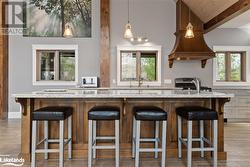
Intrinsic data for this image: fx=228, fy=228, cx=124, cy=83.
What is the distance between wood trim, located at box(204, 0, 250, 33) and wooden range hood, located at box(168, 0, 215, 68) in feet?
0.88

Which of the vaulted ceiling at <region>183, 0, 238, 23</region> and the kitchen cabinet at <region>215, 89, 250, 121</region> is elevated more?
the vaulted ceiling at <region>183, 0, 238, 23</region>

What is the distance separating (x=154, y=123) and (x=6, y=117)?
5.08m

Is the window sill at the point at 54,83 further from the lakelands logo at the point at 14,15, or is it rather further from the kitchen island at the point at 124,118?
the kitchen island at the point at 124,118

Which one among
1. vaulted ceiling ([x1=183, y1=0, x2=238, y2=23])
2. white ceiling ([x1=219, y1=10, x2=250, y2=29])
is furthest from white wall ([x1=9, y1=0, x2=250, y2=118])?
vaulted ceiling ([x1=183, y1=0, x2=238, y2=23])

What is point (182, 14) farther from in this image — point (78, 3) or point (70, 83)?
point (70, 83)

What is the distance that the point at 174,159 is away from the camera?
10.7 ft

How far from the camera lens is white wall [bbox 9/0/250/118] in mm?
6574

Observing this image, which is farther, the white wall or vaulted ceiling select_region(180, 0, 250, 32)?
the white wall

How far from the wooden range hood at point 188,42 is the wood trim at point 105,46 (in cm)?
179

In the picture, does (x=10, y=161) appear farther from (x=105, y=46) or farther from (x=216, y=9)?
(x=216, y=9)

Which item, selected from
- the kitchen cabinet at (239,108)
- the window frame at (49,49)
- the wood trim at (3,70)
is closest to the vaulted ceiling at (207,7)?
the kitchen cabinet at (239,108)

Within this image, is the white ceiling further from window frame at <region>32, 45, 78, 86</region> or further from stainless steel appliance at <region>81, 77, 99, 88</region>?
window frame at <region>32, 45, 78, 86</region>

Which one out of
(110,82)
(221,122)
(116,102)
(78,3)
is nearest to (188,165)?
(221,122)

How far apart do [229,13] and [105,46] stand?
325 centimetres
